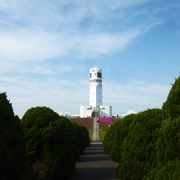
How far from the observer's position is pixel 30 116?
1662cm

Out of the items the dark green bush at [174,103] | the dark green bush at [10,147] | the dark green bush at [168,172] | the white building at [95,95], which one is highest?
the white building at [95,95]

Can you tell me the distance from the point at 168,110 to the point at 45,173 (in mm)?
6478

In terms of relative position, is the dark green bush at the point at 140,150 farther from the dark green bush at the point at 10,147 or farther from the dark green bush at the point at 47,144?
the dark green bush at the point at 10,147

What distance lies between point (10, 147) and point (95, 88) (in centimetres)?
14093

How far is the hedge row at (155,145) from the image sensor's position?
29.5 feet

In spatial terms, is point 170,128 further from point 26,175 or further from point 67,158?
point 67,158

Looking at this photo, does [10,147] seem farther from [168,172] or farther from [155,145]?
[155,145]

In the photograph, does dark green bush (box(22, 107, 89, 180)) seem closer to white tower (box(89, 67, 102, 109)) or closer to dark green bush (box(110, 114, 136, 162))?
dark green bush (box(110, 114, 136, 162))

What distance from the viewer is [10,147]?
823 cm

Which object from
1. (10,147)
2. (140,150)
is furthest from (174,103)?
(140,150)

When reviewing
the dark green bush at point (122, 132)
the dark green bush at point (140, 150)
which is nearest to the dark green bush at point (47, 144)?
the dark green bush at point (140, 150)

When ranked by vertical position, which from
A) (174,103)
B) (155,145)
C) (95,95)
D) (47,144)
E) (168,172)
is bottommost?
(168,172)

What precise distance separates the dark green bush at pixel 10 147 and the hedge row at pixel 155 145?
2.24m

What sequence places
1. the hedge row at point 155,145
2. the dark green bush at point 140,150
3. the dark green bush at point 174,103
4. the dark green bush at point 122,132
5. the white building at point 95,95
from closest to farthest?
the hedge row at point 155,145 < the dark green bush at point 174,103 < the dark green bush at point 140,150 < the dark green bush at point 122,132 < the white building at point 95,95
